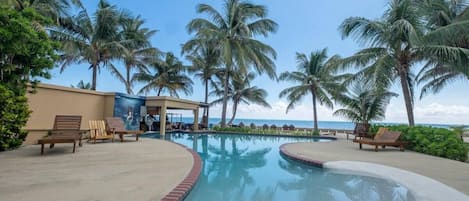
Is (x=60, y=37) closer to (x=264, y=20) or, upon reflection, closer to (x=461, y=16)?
(x=264, y=20)

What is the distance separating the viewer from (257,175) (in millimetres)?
5875

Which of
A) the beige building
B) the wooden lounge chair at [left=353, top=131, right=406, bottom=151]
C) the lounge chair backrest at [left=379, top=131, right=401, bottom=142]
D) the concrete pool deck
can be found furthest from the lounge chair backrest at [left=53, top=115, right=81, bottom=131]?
the lounge chair backrest at [left=379, top=131, right=401, bottom=142]

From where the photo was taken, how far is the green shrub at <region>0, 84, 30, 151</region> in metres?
6.54

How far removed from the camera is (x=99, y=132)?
31.4 ft

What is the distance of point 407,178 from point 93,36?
14920 millimetres

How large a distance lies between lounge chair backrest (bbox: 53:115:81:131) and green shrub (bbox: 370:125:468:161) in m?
10.8

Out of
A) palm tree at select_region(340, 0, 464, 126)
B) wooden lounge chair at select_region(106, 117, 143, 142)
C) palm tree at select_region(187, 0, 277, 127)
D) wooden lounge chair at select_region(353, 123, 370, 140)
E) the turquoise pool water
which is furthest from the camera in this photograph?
palm tree at select_region(187, 0, 277, 127)

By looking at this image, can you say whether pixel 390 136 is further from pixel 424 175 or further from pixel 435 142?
pixel 424 175

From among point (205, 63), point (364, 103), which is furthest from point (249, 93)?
point (364, 103)

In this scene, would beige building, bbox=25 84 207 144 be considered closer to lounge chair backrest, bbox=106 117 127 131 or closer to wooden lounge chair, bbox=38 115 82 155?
lounge chair backrest, bbox=106 117 127 131

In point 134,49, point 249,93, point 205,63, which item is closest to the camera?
point 134,49

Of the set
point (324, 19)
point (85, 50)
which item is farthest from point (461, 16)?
point (85, 50)

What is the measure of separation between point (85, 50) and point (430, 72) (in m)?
17.6

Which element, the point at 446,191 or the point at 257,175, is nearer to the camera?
the point at 446,191
